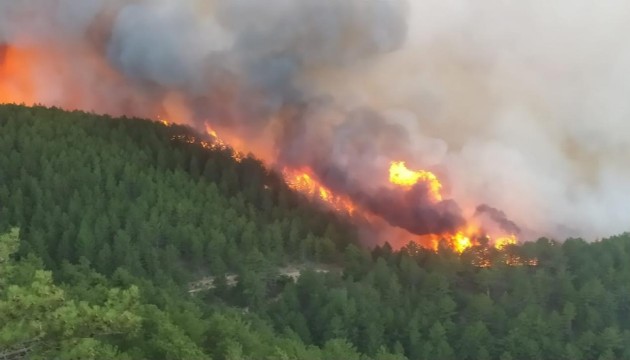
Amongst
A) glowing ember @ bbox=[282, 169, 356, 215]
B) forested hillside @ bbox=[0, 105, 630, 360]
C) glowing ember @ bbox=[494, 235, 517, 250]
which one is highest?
glowing ember @ bbox=[282, 169, 356, 215]

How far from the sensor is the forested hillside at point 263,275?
42.4 feet

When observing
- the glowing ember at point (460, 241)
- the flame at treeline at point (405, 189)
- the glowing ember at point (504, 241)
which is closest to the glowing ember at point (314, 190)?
the flame at treeline at point (405, 189)

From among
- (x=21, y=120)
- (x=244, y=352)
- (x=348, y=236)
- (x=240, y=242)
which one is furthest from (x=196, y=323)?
(x=21, y=120)

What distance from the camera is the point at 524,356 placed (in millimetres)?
15688

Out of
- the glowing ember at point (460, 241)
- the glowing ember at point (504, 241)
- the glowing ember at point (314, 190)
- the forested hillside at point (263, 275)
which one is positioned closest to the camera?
the forested hillside at point (263, 275)

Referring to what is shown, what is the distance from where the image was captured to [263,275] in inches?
779

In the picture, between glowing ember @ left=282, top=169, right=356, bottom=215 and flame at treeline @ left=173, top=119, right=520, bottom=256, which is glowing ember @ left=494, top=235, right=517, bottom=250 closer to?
flame at treeline @ left=173, top=119, right=520, bottom=256

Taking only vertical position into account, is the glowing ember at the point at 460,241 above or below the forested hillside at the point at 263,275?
above

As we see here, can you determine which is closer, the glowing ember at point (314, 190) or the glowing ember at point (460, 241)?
the glowing ember at point (460, 241)

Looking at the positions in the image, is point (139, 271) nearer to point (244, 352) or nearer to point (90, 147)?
point (244, 352)

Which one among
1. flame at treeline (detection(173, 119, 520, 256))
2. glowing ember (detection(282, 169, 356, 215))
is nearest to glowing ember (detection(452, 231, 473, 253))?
flame at treeline (detection(173, 119, 520, 256))

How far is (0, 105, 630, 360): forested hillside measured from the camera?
42.4ft

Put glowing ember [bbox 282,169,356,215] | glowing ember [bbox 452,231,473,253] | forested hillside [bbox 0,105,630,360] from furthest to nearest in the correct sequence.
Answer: glowing ember [bbox 282,169,356,215] < glowing ember [bbox 452,231,473,253] < forested hillside [bbox 0,105,630,360]

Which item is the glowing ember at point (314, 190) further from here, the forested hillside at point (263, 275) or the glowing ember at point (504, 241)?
the glowing ember at point (504, 241)
